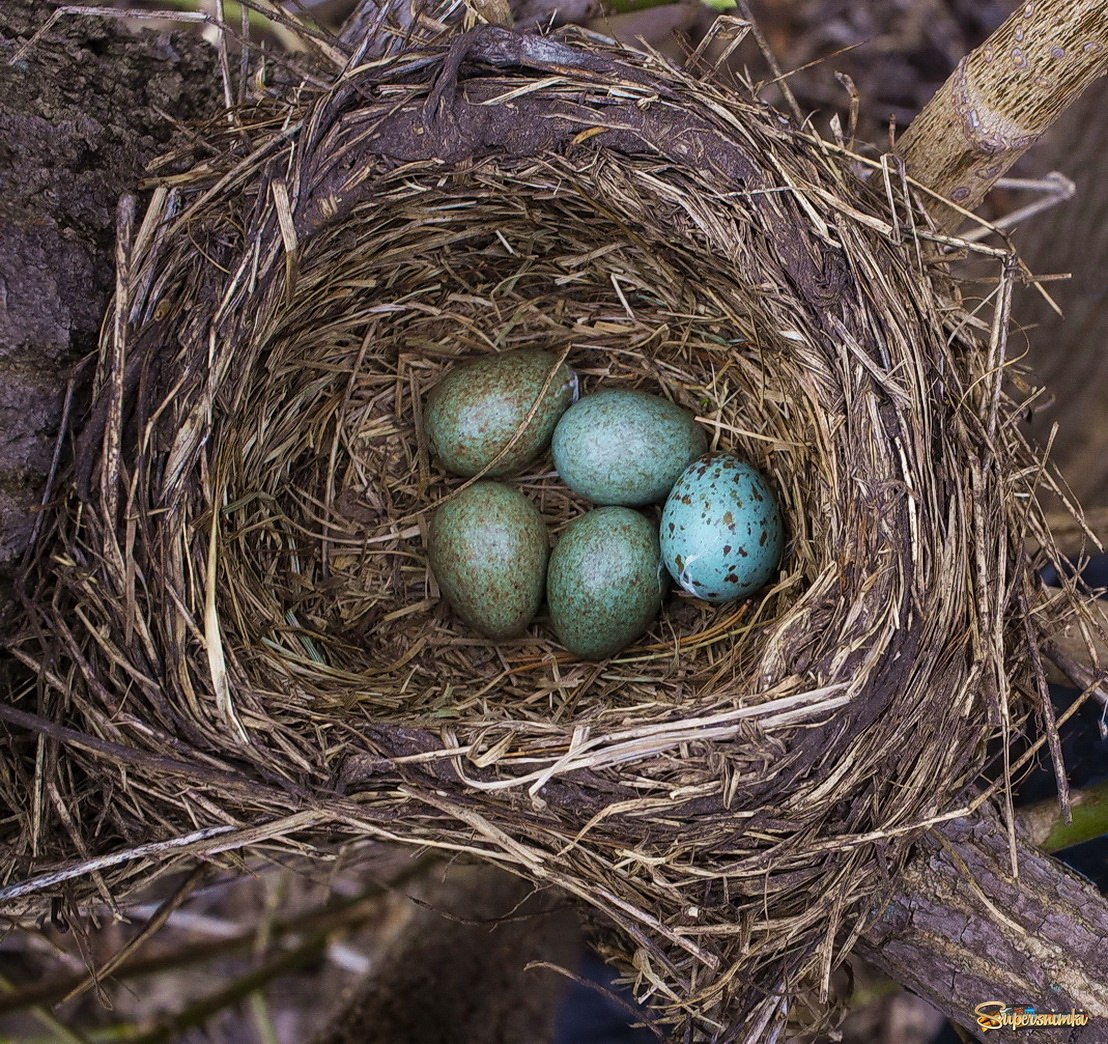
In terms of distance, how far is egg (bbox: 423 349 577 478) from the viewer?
2.04 metres

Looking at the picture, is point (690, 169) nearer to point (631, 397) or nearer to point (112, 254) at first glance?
point (631, 397)

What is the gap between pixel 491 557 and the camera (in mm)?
1986

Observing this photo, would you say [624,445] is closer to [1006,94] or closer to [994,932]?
[1006,94]

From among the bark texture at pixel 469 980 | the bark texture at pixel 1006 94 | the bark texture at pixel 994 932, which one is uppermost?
the bark texture at pixel 1006 94

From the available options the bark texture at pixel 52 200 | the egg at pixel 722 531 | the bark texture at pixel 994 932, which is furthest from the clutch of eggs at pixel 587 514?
the bark texture at pixel 52 200

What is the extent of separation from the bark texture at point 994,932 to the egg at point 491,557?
0.87m

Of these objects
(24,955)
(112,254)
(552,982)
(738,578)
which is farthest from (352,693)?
(24,955)

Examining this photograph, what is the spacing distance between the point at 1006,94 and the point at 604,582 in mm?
1075

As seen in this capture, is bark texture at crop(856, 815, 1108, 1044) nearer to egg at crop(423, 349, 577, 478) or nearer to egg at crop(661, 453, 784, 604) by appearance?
egg at crop(661, 453, 784, 604)

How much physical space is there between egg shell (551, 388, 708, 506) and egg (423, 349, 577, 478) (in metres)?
0.05

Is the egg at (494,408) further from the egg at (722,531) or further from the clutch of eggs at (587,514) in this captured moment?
the egg at (722,531)

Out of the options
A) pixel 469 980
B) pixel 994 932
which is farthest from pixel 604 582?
pixel 469 980

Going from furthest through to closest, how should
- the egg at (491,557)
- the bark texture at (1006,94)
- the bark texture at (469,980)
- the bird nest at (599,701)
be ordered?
the bark texture at (469,980) → the egg at (491,557) → the bird nest at (599,701) → the bark texture at (1006,94)

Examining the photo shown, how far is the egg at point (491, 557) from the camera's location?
199 cm
